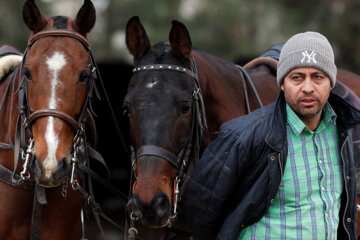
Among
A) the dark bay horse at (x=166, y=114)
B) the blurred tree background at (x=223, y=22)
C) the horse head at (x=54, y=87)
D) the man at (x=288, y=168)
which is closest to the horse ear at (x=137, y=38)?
the dark bay horse at (x=166, y=114)

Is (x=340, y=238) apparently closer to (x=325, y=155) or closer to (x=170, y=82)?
(x=325, y=155)

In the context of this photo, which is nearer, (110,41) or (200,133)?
(200,133)

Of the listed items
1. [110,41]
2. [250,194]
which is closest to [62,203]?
[250,194]

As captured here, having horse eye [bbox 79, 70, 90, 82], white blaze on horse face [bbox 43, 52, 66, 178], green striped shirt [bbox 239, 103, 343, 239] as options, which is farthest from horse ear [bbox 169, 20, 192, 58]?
green striped shirt [bbox 239, 103, 343, 239]

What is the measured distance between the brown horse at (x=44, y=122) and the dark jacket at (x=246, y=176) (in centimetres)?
86

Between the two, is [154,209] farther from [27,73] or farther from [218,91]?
A: [27,73]

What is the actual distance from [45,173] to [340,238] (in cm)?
171

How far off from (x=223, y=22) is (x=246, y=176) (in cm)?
1002

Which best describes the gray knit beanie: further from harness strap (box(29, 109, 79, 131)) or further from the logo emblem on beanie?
harness strap (box(29, 109, 79, 131))

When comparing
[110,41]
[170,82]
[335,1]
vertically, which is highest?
[335,1]

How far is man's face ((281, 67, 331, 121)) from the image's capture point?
2.75 metres

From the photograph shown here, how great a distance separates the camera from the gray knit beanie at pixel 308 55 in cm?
273

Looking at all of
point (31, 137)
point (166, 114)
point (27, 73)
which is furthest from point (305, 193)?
point (27, 73)

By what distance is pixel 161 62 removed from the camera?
3291mm
